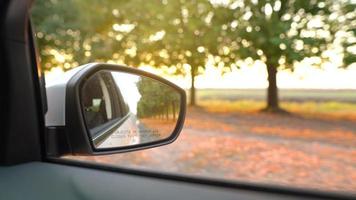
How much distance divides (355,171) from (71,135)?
4107mm

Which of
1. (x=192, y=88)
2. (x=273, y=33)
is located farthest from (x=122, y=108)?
(x=273, y=33)

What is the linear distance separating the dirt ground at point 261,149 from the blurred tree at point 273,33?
453 millimetres

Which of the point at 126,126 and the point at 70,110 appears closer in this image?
the point at 70,110

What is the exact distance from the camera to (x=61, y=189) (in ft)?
5.20

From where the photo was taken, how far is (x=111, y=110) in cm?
160

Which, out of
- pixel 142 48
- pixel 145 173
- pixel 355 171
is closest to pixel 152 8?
pixel 142 48

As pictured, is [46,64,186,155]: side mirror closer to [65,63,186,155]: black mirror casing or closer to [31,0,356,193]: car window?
[65,63,186,155]: black mirror casing

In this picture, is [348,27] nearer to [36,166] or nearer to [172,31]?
[172,31]

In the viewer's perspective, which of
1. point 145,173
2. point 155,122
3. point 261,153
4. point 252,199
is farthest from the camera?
point 261,153

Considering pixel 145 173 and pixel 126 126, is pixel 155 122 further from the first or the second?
pixel 145 173

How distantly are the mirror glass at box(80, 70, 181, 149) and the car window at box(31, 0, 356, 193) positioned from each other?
3400mm

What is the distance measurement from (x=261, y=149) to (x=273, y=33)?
5.33ft

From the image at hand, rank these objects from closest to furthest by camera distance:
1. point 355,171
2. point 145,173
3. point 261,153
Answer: point 145,173 < point 355,171 < point 261,153

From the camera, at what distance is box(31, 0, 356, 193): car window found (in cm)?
562
